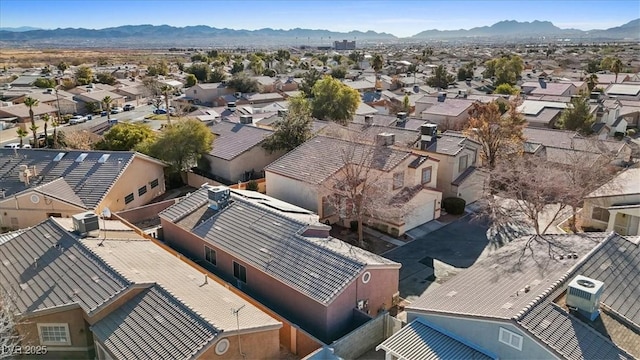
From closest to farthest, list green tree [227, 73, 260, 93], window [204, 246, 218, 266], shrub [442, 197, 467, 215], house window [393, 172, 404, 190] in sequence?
window [204, 246, 218, 266] < house window [393, 172, 404, 190] < shrub [442, 197, 467, 215] < green tree [227, 73, 260, 93]

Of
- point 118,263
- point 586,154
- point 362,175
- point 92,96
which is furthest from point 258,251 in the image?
point 92,96

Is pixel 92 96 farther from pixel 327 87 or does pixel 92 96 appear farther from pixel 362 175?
pixel 362 175

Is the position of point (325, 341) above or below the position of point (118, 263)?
below

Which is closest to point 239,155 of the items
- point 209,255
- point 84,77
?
point 209,255

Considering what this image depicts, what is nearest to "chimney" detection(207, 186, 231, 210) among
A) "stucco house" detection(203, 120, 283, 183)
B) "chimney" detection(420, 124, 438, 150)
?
"stucco house" detection(203, 120, 283, 183)

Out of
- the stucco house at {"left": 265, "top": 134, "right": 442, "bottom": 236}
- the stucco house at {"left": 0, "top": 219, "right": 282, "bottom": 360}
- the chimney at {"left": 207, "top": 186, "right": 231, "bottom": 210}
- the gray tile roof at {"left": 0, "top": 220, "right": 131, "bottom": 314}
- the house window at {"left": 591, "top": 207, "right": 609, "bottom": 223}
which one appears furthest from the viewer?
the house window at {"left": 591, "top": 207, "right": 609, "bottom": 223}

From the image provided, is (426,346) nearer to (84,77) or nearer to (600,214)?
(600,214)

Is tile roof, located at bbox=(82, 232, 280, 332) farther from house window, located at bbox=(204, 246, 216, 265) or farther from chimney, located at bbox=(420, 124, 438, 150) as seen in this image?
chimney, located at bbox=(420, 124, 438, 150)
